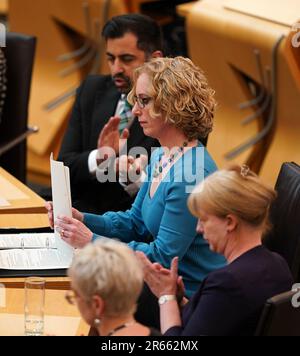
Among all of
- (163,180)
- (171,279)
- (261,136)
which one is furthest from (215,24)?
(171,279)

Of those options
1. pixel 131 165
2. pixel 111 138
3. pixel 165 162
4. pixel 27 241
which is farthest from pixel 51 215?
pixel 111 138

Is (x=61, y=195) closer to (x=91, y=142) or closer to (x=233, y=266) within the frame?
(x=233, y=266)

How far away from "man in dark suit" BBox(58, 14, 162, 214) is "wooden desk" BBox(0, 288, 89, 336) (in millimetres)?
959

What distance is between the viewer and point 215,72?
16.2 ft

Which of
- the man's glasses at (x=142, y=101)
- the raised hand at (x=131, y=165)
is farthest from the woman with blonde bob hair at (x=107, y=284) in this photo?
→ the raised hand at (x=131, y=165)

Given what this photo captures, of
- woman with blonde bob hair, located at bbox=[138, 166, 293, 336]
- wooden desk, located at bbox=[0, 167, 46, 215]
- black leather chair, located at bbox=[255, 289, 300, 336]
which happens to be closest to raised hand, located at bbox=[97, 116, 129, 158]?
wooden desk, located at bbox=[0, 167, 46, 215]

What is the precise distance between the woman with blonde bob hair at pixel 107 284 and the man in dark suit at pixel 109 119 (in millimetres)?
1439

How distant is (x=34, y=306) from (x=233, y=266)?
0.54 meters

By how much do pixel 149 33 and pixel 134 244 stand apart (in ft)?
3.73

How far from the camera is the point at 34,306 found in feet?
8.25

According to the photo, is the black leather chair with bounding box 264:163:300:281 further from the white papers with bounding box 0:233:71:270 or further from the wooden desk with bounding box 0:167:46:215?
the wooden desk with bounding box 0:167:46:215

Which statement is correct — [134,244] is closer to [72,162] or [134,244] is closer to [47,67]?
[72,162]

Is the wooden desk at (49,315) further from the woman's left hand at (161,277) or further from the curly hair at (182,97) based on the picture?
the curly hair at (182,97)
